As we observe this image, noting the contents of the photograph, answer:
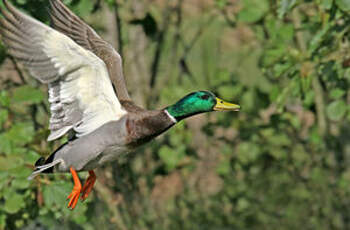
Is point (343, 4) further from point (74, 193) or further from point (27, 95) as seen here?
point (27, 95)

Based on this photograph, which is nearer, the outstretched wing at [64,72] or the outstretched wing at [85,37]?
the outstretched wing at [64,72]

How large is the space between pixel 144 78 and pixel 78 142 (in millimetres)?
2460

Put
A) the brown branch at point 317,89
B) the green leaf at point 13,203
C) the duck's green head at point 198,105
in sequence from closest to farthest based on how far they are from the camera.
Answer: the duck's green head at point 198,105 < the green leaf at point 13,203 < the brown branch at point 317,89

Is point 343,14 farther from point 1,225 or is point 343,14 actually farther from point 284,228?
point 284,228

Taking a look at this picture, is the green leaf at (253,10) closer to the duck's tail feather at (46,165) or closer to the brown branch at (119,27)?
the brown branch at (119,27)

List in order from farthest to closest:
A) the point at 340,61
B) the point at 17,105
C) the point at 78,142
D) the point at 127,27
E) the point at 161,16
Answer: the point at 161,16 → the point at 127,27 → the point at 17,105 → the point at 340,61 → the point at 78,142

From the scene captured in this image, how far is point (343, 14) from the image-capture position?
4496mm

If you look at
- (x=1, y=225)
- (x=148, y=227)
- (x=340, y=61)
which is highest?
(x=340, y=61)

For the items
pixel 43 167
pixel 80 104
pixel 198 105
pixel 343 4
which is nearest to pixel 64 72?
pixel 80 104

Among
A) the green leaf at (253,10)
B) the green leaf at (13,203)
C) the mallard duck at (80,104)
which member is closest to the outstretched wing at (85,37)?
the mallard duck at (80,104)

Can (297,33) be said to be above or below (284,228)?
above

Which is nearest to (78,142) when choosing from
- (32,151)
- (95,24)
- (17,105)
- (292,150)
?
(32,151)

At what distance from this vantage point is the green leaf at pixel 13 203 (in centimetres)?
465

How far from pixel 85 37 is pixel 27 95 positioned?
1.92ft
